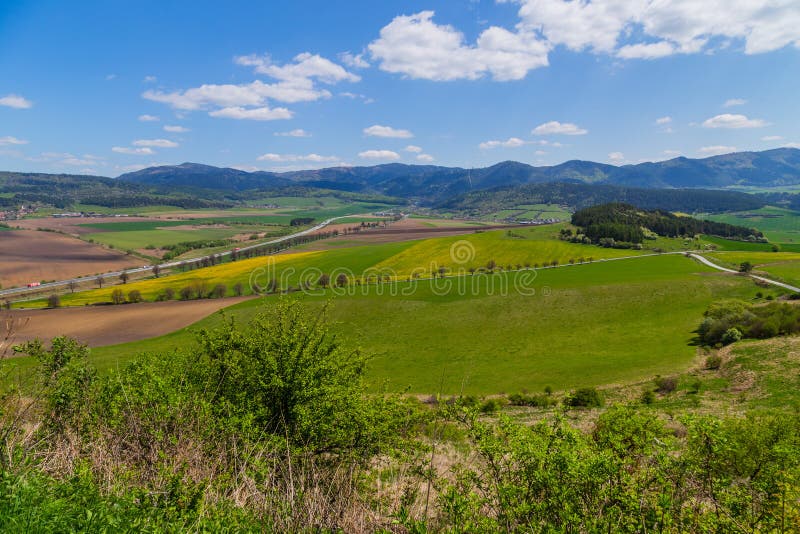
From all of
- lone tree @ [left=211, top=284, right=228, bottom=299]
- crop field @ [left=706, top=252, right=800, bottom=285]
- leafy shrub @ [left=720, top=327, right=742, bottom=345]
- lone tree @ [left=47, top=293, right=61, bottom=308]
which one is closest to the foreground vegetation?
leafy shrub @ [left=720, top=327, right=742, bottom=345]

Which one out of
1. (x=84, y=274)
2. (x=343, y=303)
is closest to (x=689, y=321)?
(x=343, y=303)

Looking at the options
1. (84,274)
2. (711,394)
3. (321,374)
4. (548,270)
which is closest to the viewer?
(321,374)

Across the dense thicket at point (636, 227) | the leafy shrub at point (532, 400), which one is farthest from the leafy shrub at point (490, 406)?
the dense thicket at point (636, 227)

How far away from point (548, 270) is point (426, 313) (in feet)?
143

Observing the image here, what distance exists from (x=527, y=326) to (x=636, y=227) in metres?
106

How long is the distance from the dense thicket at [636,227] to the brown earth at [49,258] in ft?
563

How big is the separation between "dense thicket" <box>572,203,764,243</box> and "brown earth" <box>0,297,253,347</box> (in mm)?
124799

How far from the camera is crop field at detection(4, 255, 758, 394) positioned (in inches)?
1907

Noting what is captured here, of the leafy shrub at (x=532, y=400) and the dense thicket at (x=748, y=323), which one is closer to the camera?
the leafy shrub at (x=532, y=400)

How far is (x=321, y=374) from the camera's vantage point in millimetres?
17578

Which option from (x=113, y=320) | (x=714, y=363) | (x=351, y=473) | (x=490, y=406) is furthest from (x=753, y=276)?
(x=113, y=320)

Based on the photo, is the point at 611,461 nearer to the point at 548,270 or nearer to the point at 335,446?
the point at 335,446

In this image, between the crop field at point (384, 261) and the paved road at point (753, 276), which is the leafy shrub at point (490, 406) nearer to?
the paved road at point (753, 276)

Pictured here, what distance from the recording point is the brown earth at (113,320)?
67.3m
